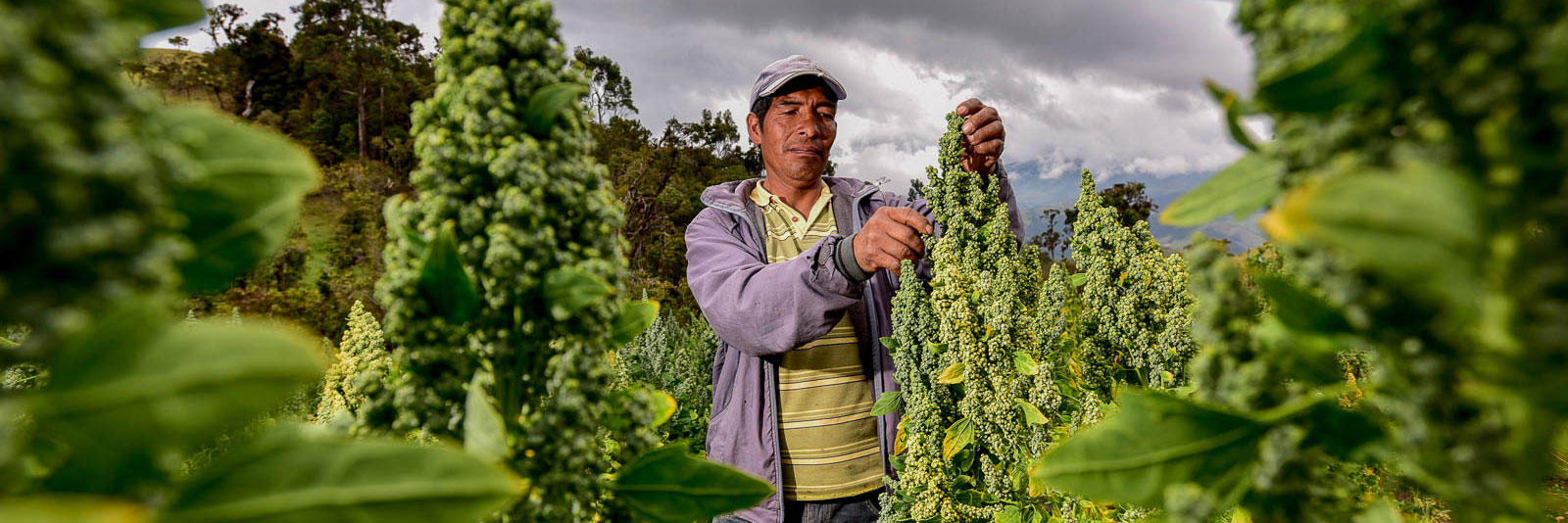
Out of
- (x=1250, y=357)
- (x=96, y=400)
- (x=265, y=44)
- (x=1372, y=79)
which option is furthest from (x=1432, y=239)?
(x=265, y=44)

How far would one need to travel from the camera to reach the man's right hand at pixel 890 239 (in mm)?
3197

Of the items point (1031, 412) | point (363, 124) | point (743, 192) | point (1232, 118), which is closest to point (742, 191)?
point (743, 192)

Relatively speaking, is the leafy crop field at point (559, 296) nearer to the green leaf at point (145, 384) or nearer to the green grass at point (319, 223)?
the green leaf at point (145, 384)

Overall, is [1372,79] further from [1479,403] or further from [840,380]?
[840,380]

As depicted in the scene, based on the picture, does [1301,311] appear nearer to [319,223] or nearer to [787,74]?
[787,74]

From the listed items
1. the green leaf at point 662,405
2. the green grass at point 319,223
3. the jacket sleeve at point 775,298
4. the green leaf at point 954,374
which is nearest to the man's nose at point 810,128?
the jacket sleeve at point 775,298

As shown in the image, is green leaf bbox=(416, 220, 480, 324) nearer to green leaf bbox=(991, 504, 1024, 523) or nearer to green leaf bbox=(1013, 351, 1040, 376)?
green leaf bbox=(1013, 351, 1040, 376)

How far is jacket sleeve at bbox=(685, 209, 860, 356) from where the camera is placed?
11.2 ft

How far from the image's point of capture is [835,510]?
414cm

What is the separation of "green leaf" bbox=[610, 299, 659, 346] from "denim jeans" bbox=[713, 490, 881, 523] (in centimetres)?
341

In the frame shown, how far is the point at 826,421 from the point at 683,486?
330 cm

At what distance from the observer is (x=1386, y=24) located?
0.48 metres

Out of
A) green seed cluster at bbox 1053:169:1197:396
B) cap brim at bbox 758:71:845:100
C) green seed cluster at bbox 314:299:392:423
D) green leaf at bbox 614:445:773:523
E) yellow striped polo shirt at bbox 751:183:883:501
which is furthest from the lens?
cap brim at bbox 758:71:845:100

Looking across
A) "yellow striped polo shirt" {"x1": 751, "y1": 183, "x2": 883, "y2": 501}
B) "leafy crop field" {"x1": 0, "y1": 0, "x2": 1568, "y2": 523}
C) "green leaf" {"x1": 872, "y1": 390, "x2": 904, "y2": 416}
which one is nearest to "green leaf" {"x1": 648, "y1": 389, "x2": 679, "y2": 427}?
"leafy crop field" {"x1": 0, "y1": 0, "x2": 1568, "y2": 523}
